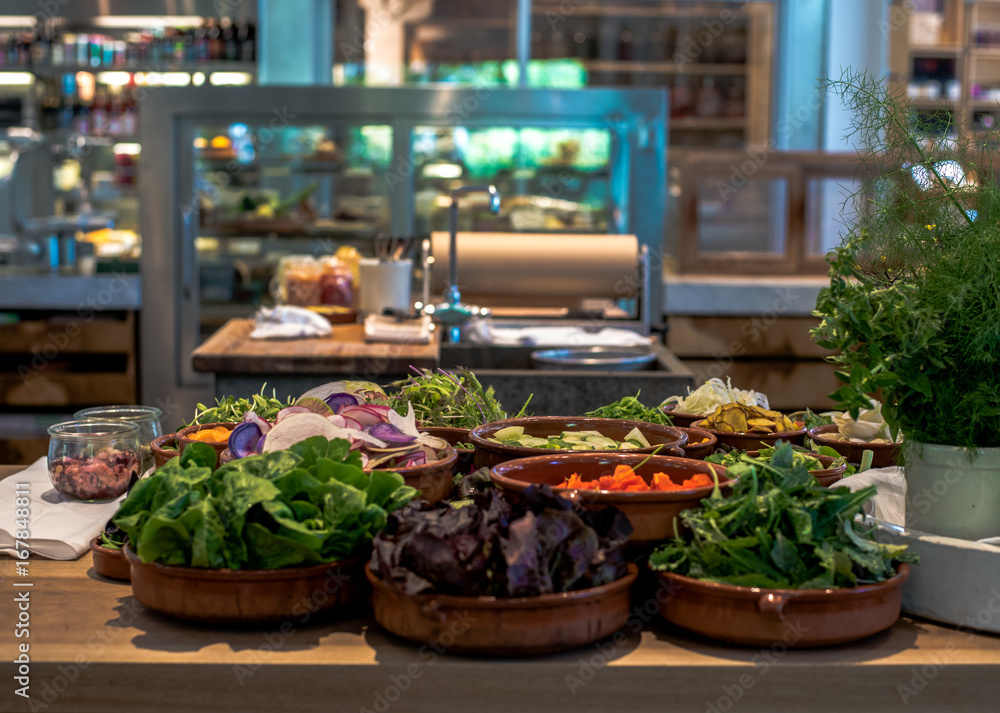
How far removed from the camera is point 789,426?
143 cm

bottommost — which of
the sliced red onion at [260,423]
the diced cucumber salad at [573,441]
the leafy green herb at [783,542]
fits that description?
the leafy green herb at [783,542]

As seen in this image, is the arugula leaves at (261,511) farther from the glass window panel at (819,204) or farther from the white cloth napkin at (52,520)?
the glass window panel at (819,204)

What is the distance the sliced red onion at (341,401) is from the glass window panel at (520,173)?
350cm

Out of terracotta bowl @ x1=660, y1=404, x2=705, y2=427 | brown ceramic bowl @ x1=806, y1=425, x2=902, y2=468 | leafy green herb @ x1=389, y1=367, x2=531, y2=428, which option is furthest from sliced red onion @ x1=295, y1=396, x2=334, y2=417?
brown ceramic bowl @ x1=806, y1=425, x2=902, y2=468

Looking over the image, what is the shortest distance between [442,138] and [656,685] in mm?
4128

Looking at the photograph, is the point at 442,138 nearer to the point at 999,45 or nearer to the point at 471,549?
the point at 471,549

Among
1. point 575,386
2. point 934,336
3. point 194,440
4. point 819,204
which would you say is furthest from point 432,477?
point 819,204

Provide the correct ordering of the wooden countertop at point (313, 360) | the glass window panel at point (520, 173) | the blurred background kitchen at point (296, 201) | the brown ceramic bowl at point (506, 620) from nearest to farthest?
the brown ceramic bowl at point (506, 620) < the wooden countertop at point (313, 360) < the blurred background kitchen at point (296, 201) < the glass window panel at point (520, 173)

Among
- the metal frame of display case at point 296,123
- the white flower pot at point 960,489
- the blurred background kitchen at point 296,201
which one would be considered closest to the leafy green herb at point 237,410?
the white flower pot at point 960,489

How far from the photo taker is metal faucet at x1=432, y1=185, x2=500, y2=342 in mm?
3035

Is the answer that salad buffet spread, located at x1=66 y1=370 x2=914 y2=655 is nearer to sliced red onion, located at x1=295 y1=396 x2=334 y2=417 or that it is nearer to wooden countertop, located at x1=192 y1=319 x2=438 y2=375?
sliced red onion, located at x1=295 y1=396 x2=334 y2=417

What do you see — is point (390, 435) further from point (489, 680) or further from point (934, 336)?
point (934, 336)

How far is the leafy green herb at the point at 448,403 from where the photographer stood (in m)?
1.55

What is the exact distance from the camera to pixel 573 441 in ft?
4.14
